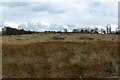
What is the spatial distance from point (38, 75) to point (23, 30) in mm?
61324

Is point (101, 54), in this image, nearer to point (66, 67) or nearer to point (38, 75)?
point (66, 67)

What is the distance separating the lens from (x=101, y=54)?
1145 inches

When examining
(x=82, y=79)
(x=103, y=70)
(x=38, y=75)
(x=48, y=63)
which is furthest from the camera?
(x=48, y=63)

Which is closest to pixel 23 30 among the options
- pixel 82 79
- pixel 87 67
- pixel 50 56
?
pixel 50 56

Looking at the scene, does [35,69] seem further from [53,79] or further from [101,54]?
[101,54]

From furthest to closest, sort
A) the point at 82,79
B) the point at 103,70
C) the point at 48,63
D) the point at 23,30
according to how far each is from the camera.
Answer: the point at 23,30 → the point at 48,63 → the point at 103,70 → the point at 82,79

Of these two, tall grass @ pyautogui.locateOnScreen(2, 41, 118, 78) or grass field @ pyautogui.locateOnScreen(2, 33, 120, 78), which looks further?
tall grass @ pyautogui.locateOnScreen(2, 41, 118, 78)

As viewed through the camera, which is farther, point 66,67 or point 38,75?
point 66,67

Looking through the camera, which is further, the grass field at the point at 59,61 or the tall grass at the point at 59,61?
the tall grass at the point at 59,61

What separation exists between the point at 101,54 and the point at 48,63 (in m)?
5.79

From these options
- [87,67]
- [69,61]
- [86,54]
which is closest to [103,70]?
[87,67]

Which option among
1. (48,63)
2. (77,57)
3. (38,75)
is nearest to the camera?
(38,75)

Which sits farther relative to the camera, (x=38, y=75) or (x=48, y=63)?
(x=48, y=63)

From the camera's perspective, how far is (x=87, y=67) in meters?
24.5
